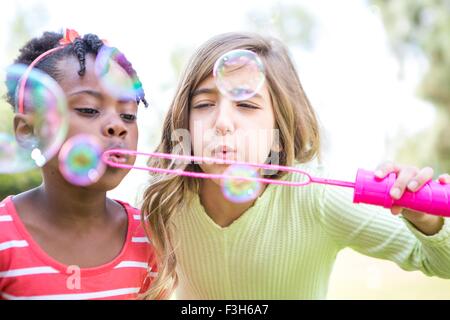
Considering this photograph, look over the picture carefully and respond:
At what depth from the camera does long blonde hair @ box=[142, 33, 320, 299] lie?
5.90 feet

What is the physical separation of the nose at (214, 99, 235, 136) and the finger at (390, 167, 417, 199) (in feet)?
1.61

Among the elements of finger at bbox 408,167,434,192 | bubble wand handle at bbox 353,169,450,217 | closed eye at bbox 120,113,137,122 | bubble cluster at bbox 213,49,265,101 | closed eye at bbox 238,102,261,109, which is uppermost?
bubble cluster at bbox 213,49,265,101

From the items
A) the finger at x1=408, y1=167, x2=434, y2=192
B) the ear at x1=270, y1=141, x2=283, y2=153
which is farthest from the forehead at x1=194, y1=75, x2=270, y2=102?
the finger at x1=408, y1=167, x2=434, y2=192

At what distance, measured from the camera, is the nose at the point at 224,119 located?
1.72 meters

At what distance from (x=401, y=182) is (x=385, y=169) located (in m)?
0.05

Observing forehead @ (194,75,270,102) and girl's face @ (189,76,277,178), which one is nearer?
girl's face @ (189,76,277,178)

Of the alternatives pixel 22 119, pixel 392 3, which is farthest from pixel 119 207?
pixel 392 3

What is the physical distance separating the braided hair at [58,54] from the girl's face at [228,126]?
0.55 ft

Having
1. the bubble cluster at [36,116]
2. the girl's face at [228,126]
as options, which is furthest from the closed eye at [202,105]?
the bubble cluster at [36,116]

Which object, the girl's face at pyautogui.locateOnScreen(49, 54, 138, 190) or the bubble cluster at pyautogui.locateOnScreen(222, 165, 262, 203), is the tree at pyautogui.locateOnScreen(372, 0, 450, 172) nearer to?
the bubble cluster at pyautogui.locateOnScreen(222, 165, 262, 203)

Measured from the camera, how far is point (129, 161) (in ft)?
5.24

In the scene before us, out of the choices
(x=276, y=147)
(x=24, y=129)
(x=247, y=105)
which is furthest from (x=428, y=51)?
(x=24, y=129)

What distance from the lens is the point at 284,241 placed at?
1.93 m
